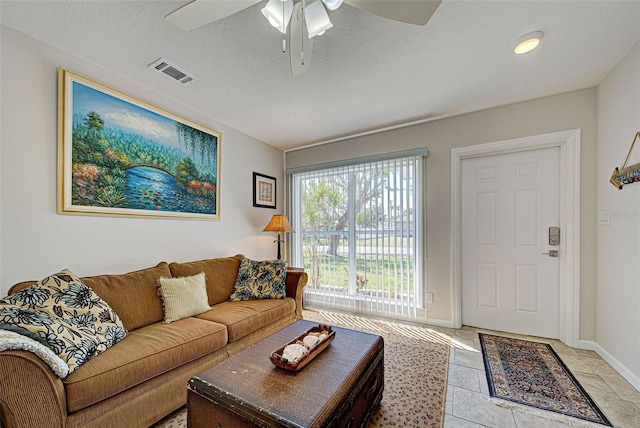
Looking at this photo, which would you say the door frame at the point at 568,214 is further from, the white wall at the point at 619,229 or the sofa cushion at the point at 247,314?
the sofa cushion at the point at 247,314

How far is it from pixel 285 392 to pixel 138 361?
89cm

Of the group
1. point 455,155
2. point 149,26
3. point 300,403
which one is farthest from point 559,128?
point 149,26

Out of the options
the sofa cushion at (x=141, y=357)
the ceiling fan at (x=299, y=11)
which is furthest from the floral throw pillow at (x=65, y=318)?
the ceiling fan at (x=299, y=11)

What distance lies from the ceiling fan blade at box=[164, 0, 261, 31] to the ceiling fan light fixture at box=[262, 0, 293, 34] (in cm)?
7

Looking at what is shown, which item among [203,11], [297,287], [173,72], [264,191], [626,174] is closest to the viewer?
[203,11]

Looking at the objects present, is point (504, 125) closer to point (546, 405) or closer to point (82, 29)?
point (546, 405)

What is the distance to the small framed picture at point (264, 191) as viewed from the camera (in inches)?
141

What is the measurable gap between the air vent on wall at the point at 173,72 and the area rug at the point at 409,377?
2.47 metres

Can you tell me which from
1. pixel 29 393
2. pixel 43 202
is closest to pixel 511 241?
pixel 29 393

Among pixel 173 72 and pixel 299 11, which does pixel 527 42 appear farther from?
pixel 173 72

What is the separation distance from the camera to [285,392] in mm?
1128

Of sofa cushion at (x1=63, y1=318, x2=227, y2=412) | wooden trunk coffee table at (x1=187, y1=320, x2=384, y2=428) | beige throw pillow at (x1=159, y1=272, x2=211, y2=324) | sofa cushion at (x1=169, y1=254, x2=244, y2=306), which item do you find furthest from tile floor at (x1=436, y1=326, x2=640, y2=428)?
sofa cushion at (x1=169, y1=254, x2=244, y2=306)

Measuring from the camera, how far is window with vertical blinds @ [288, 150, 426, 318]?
3.12 m

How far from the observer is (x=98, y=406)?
50.1 inches
